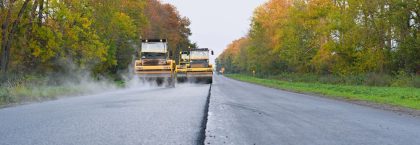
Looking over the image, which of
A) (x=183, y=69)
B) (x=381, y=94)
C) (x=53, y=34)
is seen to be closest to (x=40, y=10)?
(x=53, y=34)

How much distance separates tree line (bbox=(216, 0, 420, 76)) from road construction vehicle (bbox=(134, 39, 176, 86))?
18.1 metres

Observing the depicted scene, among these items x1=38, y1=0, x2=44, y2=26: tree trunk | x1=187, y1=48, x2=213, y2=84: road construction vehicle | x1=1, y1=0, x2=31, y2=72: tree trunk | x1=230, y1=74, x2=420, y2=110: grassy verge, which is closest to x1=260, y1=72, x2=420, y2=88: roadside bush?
x1=230, y1=74, x2=420, y2=110: grassy verge

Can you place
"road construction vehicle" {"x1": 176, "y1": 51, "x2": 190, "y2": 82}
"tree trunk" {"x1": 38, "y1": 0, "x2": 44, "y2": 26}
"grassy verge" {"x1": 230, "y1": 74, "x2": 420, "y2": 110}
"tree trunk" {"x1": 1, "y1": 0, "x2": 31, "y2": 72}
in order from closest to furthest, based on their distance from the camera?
1. "grassy verge" {"x1": 230, "y1": 74, "x2": 420, "y2": 110}
2. "tree trunk" {"x1": 1, "y1": 0, "x2": 31, "y2": 72}
3. "tree trunk" {"x1": 38, "y1": 0, "x2": 44, "y2": 26}
4. "road construction vehicle" {"x1": 176, "y1": 51, "x2": 190, "y2": 82}

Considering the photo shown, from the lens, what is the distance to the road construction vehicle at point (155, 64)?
33688 mm

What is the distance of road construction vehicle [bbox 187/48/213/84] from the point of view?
136 feet

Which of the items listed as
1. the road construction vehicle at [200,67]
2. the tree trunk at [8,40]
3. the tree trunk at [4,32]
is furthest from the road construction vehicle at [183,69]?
the tree trunk at [4,32]

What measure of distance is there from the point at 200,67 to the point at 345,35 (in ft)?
47.3

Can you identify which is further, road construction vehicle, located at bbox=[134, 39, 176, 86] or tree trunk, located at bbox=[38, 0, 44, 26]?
road construction vehicle, located at bbox=[134, 39, 176, 86]

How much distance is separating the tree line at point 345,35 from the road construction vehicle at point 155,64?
1810 cm

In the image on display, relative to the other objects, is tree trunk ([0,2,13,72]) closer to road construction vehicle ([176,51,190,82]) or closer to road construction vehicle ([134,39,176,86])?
road construction vehicle ([134,39,176,86])

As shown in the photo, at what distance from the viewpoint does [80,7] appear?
3522 cm

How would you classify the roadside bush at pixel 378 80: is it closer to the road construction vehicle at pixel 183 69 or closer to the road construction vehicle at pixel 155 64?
Answer: the road construction vehicle at pixel 155 64

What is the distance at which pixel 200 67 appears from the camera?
4206cm

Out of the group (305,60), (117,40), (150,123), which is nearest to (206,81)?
(117,40)
